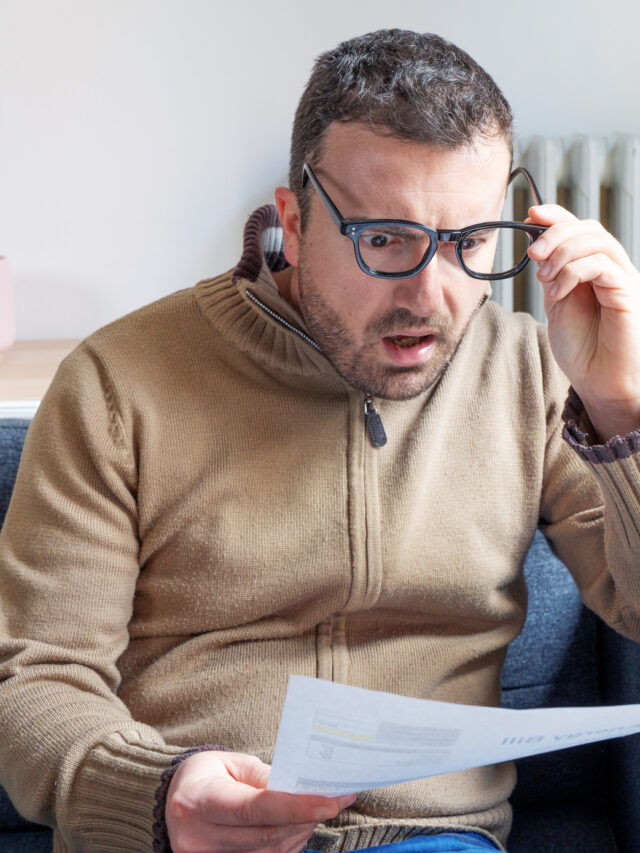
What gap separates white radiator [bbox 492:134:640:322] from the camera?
2.41 metres

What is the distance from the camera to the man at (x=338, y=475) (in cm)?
100

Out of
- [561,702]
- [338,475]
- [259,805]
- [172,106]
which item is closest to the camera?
[259,805]

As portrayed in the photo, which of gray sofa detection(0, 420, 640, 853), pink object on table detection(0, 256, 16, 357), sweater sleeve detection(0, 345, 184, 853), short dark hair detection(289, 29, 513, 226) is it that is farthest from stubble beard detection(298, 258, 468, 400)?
pink object on table detection(0, 256, 16, 357)

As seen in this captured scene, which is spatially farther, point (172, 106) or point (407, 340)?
point (172, 106)

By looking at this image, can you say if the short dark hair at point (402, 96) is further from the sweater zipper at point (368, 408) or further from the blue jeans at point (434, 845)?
the blue jeans at point (434, 845)

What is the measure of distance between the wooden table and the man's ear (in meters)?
0.59

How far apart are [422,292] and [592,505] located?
1.13 feet

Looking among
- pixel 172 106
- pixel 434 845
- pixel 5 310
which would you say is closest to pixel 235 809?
pixel 434 845

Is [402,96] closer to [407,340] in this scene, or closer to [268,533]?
[407,340]

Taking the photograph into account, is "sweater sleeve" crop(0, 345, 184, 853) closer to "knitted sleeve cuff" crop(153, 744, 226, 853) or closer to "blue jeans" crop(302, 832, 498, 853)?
"knitted sleeve cuff" crop(153, 744, 226, 853)

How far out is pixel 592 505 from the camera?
1.15m

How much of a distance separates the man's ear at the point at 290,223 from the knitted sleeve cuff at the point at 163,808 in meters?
0.56

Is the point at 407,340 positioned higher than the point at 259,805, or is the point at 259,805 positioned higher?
the point at 407,340

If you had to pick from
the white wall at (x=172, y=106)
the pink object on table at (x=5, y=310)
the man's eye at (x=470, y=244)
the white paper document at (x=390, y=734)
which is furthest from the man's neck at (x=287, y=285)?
the white wall at (x=172, y=106)
